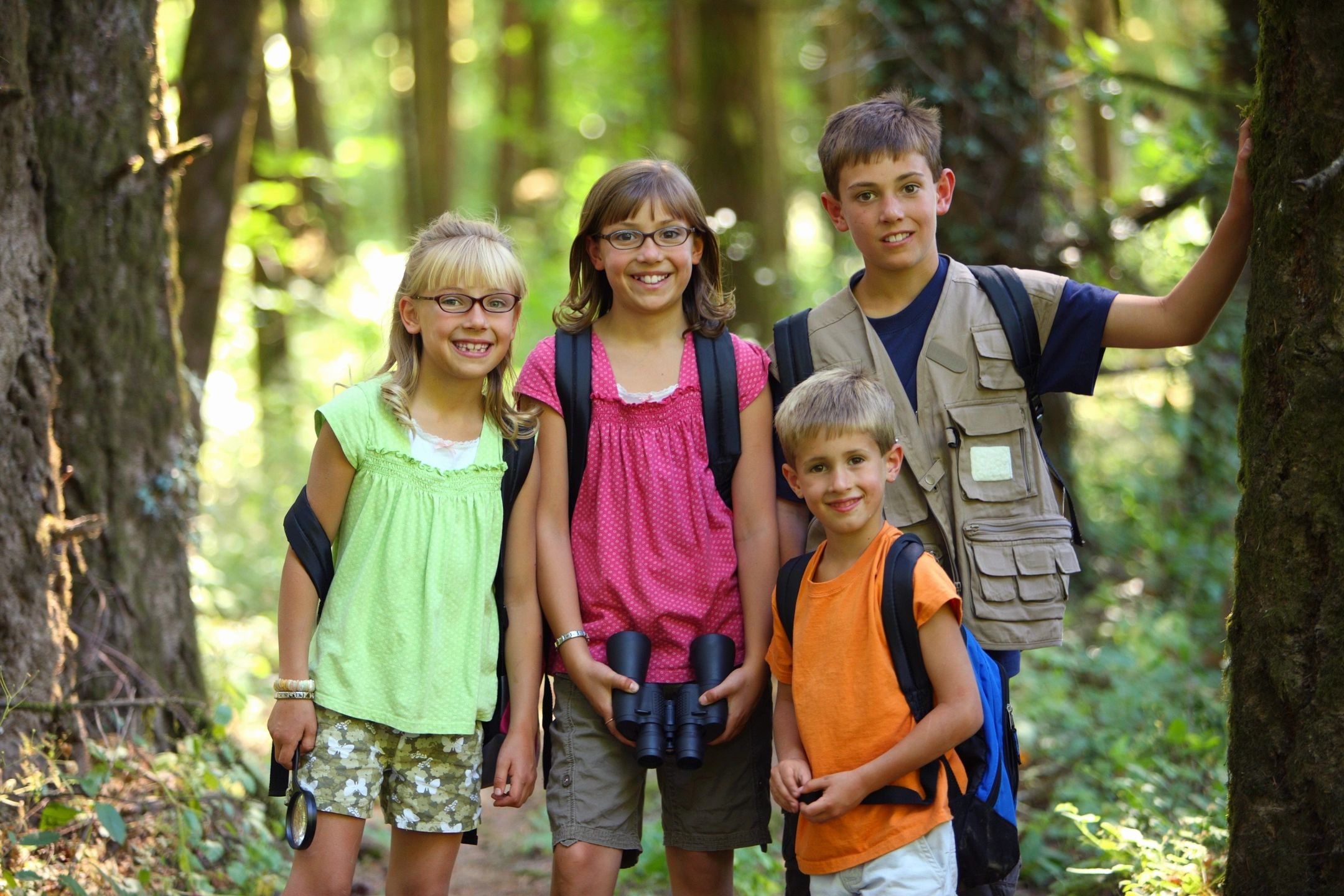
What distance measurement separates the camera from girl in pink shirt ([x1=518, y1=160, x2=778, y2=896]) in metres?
3.19

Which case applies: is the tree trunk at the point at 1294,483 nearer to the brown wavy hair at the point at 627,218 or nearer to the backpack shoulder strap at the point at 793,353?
the backpack shoulder strap at the point at 793,353

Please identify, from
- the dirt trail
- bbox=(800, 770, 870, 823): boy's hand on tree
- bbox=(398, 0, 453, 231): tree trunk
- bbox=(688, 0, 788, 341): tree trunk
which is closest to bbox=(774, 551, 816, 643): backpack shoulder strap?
bbox=(800, 770, 870, 823): boy's hand on tree

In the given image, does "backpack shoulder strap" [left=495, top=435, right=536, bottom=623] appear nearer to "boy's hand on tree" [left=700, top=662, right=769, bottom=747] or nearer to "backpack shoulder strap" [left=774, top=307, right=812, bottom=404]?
"boy's hand on tree" [left=700, top=662, right=769, bottom=747]

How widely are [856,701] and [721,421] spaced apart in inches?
34.7

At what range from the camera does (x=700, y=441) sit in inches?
128

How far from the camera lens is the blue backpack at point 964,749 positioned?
2.76m

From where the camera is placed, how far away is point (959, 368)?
10.5ft

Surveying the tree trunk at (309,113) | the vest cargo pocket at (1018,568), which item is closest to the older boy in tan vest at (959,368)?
the vest cargo pocket at (1018,568)

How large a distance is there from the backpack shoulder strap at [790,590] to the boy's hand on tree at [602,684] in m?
0.43

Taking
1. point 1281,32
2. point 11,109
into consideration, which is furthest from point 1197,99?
point 11,109

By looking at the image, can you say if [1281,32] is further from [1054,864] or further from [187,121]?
[187,121]

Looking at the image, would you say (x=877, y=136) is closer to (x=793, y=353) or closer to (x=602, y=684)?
(x=793, y=353)

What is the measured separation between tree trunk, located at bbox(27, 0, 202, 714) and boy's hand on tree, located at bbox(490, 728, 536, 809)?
1.99 m

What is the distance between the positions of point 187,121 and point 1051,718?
19.5 feet
